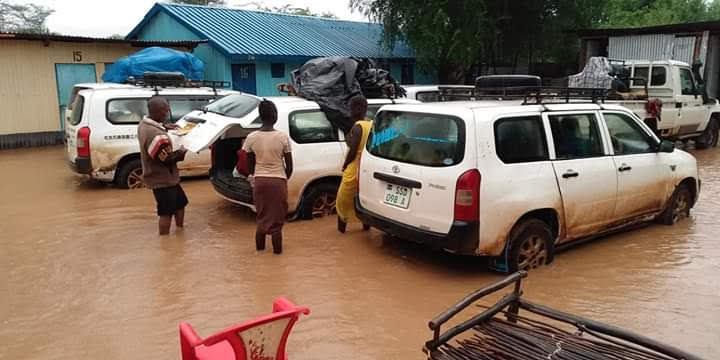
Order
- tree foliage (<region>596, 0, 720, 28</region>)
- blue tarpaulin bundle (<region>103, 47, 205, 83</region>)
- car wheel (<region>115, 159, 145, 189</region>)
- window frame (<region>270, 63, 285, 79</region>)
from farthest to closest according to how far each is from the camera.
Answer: tree foliage (<region>596, 0, 720, 28</region>) → window frame (<region>270, 63, 285, 79</region>) → blue tarpaulin bundle (<region>103, 47, 205, 83</region>) → car wheel (<region>115, 159, 145, 189</region>)

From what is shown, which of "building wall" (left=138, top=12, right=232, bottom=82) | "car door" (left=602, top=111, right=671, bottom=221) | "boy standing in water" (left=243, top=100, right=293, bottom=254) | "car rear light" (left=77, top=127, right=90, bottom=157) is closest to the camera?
"boy standing in water" (left=243, top=100, right=293, bottom=254)

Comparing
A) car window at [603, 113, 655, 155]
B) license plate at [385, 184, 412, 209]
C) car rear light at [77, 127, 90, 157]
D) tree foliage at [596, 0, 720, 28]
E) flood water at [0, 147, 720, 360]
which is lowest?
flood water at [0, 147, 720, 360]

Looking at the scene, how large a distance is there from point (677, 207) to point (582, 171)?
89.2 inches

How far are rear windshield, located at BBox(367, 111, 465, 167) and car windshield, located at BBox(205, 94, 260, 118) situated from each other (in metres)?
2.23

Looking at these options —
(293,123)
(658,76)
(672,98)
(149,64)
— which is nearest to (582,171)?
(293,123)

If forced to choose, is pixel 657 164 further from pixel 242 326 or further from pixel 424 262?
pixel 242 326

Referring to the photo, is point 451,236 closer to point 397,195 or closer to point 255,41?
point 397,195

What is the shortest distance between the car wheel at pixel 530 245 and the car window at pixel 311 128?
2857mm

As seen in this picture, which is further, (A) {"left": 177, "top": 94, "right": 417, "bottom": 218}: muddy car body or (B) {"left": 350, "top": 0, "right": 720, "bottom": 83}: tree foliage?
(B) {"left": 350, "top": 0, "right": 720, "bottom": 83}: tree foliage

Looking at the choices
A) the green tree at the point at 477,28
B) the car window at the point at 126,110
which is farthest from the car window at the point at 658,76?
the car window at the point at 126,110

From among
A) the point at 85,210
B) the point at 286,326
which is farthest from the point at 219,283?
the point at 85,210

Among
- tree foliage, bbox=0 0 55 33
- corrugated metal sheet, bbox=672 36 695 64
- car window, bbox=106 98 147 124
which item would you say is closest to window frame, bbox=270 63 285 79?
car window, bbox=106 98 147 124

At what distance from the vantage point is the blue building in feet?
55.9

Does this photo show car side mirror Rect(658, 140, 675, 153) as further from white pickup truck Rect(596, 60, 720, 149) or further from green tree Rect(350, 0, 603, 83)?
green tree Rect(350, 0, 603, 83)
